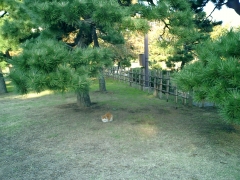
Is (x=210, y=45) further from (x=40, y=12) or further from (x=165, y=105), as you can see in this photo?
(x=165, y=105)

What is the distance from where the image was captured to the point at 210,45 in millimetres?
2990

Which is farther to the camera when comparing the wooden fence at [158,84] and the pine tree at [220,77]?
the wooden fence at [158,84]

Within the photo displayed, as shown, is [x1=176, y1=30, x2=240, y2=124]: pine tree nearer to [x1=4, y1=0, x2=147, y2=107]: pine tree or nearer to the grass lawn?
the grass lawn

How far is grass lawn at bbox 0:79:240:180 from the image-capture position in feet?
9.61

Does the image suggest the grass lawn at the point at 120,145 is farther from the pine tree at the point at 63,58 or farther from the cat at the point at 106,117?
the pine tree at the point at 63,58

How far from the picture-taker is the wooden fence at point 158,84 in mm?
7172

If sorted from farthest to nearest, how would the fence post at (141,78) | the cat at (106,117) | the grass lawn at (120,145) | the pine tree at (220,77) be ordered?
the fence post at (141,78)
the cat at (106,117)
the grass lawn at (120,145)
the pine tree at (220,77)

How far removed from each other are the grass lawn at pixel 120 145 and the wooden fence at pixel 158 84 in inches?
39.1

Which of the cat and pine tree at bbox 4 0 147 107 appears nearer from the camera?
pine tree at bbox 4 0 147 107

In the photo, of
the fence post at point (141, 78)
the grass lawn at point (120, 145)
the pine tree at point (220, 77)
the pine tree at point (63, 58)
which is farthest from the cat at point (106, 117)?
the fence post at point (141, 78)

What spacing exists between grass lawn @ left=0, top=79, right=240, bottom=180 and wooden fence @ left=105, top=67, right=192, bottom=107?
3.26 feet

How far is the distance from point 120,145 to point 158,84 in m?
4.81

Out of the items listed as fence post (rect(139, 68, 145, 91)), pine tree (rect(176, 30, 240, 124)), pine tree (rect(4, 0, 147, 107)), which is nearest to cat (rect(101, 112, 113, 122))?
pine tree (rect(4, 0, 147, 107))

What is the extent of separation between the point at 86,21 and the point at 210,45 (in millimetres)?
2448
